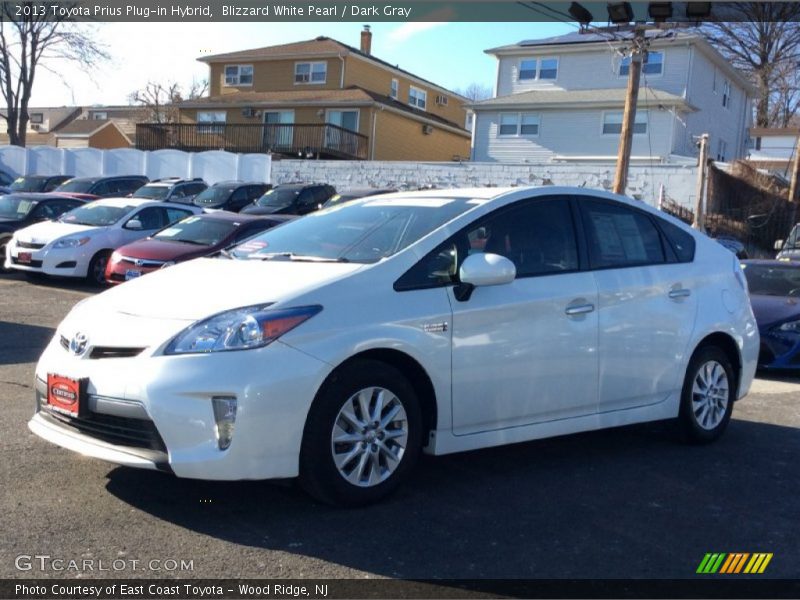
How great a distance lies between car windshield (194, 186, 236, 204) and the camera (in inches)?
981

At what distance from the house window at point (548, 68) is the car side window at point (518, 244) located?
35.0 m

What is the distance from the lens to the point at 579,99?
3669 centimetres

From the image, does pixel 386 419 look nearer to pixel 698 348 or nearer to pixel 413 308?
pixel 413 308

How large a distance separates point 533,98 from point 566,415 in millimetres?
34062

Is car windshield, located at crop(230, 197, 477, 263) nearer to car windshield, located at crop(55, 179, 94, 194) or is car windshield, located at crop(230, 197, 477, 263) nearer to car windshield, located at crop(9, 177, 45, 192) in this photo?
car windshield, located at crop(55, 179, 94, 194)

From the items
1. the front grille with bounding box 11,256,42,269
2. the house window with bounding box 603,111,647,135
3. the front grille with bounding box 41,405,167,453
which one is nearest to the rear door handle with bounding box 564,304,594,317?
the front grille with bounding box 41,405,167,453

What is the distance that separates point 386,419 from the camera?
4.85 meters

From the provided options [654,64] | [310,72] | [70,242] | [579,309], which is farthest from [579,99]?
[579,309]

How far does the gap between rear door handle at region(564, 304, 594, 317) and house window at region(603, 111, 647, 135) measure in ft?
104

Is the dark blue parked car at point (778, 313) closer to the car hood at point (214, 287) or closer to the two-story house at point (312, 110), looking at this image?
the car hood at point (214, 287)

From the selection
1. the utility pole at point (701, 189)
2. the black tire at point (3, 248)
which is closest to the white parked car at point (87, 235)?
the black tire at point (3, 248)

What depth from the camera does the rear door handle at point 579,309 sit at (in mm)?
5664

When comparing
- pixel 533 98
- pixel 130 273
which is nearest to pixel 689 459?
pixel 130 273

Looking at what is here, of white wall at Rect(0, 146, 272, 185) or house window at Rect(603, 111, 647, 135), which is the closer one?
white wall at Rect(0, 146, 272, 185)
